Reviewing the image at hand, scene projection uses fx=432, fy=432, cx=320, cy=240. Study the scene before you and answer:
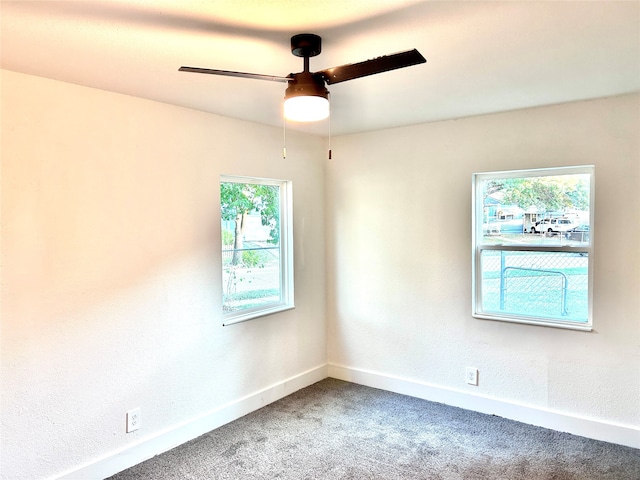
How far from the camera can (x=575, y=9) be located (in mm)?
1653

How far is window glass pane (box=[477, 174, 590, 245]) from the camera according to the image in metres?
3.06

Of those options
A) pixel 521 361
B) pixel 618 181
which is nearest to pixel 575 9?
pixel 618 181

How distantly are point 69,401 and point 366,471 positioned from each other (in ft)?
5.87

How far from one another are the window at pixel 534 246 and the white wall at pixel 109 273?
6.02 feet

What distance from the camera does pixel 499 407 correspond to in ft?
11.0

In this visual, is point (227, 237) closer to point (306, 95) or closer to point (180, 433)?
point (180, 433)

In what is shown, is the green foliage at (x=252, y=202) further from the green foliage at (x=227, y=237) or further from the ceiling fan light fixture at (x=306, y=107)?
the ceiling fan light fixture at (x=306, y=107)

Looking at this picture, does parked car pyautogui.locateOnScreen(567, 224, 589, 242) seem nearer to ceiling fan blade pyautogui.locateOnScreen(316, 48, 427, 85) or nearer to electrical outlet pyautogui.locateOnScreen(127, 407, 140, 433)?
ceiling fan blade pyautogui.locateOnScreen(316, 48, 427, 85)

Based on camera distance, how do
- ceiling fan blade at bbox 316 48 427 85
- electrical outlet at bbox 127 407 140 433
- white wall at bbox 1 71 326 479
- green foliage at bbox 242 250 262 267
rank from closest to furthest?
ceiling fan blade at bbox 316 48 427 85 → white wall at bbox 1 71 326 479 → electrical outlet at bbox 127 407 140 433 → green foliage at bbox 242 250 262 267

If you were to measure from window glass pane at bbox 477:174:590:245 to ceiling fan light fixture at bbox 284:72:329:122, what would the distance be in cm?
199

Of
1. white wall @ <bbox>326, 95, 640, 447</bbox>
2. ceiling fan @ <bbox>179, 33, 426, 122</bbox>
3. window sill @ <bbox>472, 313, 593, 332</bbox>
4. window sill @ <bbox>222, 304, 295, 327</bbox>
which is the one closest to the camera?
ceiling fan @ <bbox>179, 33, 426, 122</bbox>

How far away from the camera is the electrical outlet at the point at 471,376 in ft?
11.3

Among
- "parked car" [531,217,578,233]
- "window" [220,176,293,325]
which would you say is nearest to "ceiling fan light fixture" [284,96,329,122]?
"window" [220,176,293,325]

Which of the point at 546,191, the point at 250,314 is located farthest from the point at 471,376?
the point at 250,314
